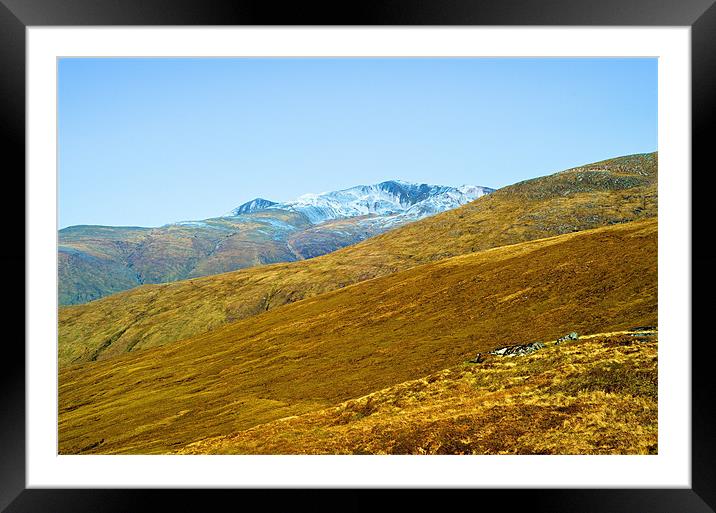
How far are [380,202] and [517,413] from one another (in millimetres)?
84406

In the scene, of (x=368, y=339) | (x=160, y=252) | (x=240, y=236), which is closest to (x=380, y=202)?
(x=240, y=236)

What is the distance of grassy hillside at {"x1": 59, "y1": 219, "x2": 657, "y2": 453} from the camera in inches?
775

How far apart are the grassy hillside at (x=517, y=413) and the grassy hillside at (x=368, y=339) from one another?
18.3ft

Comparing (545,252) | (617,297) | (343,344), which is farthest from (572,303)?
(343,344)

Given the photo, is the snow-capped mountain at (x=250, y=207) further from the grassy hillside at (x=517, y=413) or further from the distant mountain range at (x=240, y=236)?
the grassy hillside at (x=517, y=413)

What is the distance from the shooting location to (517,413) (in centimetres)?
999

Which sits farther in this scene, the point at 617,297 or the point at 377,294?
the point at 377,294
